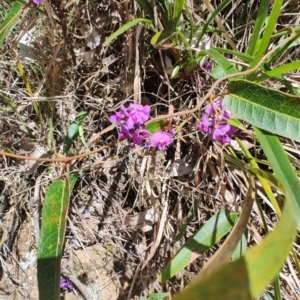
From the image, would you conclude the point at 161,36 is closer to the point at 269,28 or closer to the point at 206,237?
the point at 269,28

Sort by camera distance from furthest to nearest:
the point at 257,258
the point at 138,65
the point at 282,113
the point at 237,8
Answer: the point at 237,8 < the point at 138,65 < the point at 282,113 < the point at 257,258

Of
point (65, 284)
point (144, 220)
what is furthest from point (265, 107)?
point (65, 284)

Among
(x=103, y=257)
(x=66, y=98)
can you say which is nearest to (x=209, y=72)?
(x=66, y=98)

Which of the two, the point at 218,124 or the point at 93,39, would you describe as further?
the point at 93,39

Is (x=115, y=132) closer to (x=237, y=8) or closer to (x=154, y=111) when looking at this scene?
(x=154, y=111)

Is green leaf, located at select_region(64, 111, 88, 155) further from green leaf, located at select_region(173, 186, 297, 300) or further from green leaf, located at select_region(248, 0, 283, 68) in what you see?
green leaf, located at select_region(173, 186, 297, 300)

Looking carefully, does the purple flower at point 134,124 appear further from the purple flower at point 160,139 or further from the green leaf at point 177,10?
the green leaf at point 177,10

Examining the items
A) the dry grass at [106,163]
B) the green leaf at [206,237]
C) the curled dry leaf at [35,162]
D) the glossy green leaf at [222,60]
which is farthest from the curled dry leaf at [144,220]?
the glossy green leaf at [222,60]
